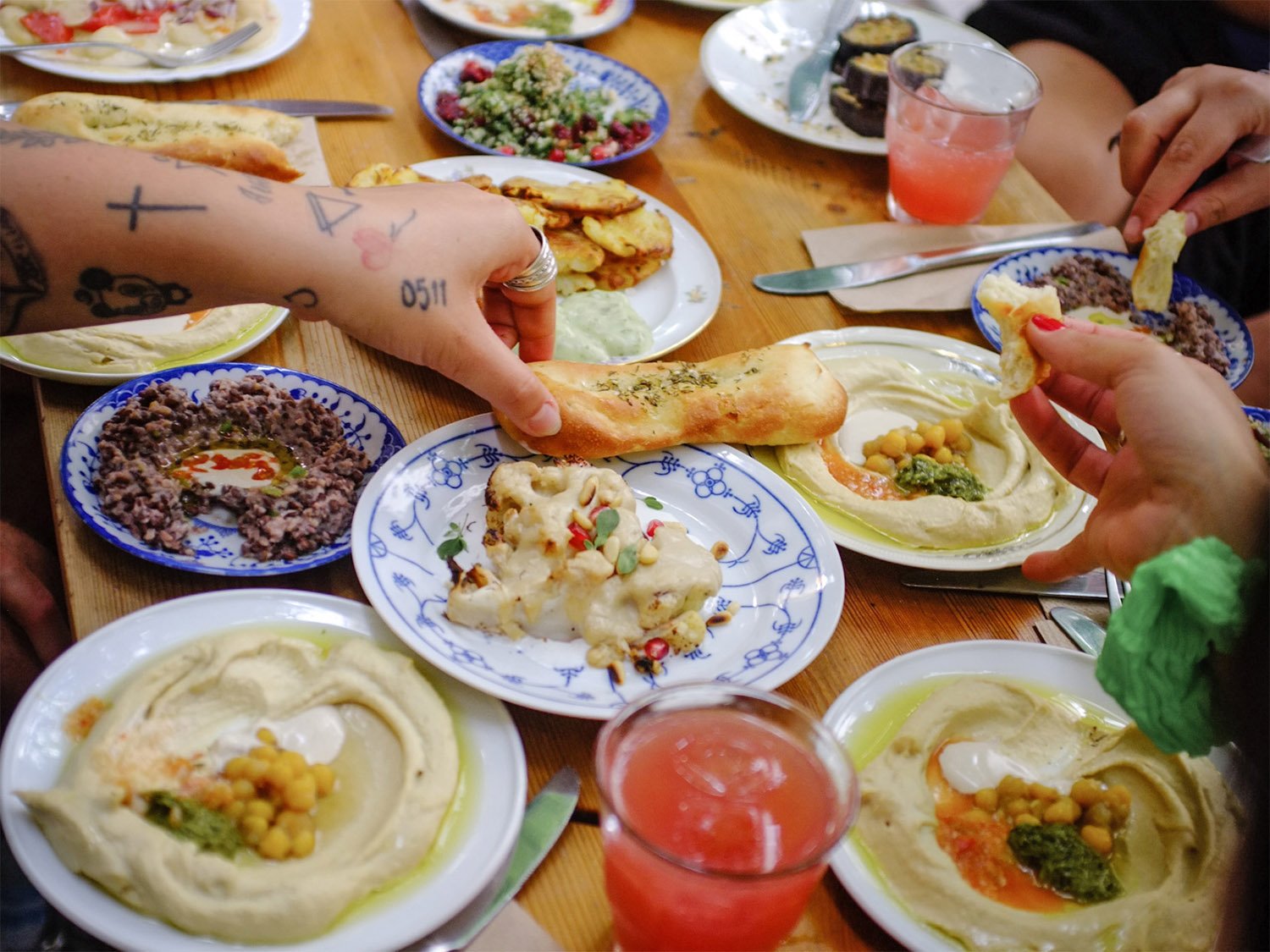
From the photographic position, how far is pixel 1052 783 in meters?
1.45

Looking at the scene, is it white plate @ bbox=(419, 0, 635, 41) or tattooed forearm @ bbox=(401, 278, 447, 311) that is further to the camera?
white plate @ bbox=(419, 0, 635, 41)

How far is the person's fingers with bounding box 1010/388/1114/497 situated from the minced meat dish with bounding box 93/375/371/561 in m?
1.28

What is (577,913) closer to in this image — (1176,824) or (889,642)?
(889,642)

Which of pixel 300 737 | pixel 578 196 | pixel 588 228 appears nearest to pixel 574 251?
pixel 588 228

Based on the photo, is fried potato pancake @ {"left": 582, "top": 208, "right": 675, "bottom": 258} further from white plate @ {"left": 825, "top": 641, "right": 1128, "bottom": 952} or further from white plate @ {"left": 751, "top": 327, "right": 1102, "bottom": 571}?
white plate @ {"left": 825, "top": 641, "right": 1128, "bottom": 952}

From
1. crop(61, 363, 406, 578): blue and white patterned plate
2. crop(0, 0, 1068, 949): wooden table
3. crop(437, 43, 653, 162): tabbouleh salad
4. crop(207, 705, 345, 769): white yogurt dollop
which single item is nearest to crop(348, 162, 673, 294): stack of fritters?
crop(0, 0, 1068, 949): wooden table

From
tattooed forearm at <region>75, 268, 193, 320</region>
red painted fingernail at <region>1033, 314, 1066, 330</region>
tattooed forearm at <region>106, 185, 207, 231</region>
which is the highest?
tattooed forearm at <region>106, 185, 207, 231</region>

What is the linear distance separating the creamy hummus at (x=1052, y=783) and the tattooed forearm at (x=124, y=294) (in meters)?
1.29

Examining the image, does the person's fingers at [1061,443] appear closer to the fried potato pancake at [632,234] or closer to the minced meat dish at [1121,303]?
the minced meat dish at [1121,303]

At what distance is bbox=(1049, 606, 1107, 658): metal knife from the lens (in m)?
1.72

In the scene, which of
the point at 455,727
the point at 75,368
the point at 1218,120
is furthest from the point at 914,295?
the point at 75,368

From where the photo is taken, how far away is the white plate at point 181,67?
8.74 ft

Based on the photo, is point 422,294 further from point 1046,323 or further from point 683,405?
point 1046,323

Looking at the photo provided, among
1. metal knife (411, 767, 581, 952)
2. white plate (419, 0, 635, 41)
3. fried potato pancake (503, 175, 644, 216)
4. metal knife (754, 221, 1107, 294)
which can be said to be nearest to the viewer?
metal knife (411, 767, 581, 952)
